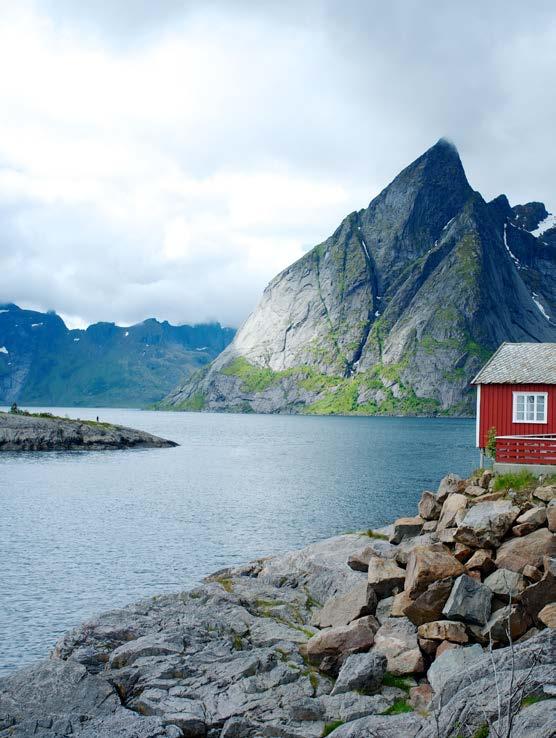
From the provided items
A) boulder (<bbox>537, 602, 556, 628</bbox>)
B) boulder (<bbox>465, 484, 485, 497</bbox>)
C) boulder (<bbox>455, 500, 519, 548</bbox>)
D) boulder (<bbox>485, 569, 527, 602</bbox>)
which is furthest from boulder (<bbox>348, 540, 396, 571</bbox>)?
boulder (<bbox>537, 602, 556, 628</bbox>)

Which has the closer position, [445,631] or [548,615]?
[548,615]

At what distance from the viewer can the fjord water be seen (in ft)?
94.5

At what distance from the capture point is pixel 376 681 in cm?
1566

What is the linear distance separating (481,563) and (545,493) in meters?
6.31

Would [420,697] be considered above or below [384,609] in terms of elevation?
below

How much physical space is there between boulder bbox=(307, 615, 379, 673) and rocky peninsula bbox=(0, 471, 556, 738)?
40 millimetres

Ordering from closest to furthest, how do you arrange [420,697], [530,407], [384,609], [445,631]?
[420,697]
[445,631]
[384,609]
[530,407]

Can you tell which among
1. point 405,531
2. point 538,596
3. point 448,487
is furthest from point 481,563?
point 448,487

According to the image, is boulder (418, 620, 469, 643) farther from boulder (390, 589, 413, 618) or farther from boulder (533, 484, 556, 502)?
boulder (533, 484, 556, 502)

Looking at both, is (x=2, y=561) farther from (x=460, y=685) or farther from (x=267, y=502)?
(x=460, y=685)

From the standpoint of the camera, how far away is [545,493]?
2339 centimetres

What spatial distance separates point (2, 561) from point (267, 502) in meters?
25.5

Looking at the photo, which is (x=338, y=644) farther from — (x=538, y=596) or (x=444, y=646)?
(x=538, y=596)

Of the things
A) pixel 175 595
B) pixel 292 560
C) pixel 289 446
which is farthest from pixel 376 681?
pixel 289 446
